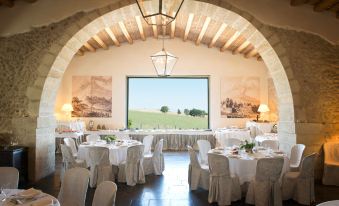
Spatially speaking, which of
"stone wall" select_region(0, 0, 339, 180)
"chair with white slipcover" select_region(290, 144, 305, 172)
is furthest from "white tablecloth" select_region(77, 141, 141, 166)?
"chair with white slipcover" select_region(290, 144, 305, 172)

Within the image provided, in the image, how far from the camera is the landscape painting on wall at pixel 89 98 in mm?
11211

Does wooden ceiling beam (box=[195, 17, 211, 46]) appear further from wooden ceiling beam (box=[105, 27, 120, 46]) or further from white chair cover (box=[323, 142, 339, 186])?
white chair cover (box=[323, 142, 339, 186])

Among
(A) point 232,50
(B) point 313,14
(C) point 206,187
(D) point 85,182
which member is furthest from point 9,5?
(A) point 232,50

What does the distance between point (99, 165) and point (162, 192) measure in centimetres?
132

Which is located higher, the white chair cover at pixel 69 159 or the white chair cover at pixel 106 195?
the white chair cover at pixel 106 195

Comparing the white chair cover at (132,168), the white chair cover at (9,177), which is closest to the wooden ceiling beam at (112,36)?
the white chair cover at (132,168)

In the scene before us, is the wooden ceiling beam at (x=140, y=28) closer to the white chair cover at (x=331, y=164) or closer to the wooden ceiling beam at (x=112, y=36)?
the wooden ceiling beam at (x=112, y=36)

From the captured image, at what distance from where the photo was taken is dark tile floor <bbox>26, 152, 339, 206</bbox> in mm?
4723

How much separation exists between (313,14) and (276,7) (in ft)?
2.69

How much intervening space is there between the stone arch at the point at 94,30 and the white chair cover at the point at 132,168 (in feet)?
5.92

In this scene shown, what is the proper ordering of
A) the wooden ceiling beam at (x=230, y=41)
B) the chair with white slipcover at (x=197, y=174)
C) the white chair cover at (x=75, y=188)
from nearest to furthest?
the white chair cover at (x=75, y=188)
the chair with white slipcover at (x=197, y=174)
the wooden ceiling beam at (x=230, y=41)

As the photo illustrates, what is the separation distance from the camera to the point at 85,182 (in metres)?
3.15

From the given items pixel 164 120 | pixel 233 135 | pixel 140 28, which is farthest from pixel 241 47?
pixel 164 120

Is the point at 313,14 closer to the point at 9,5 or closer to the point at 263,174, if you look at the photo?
the point at 263,174
